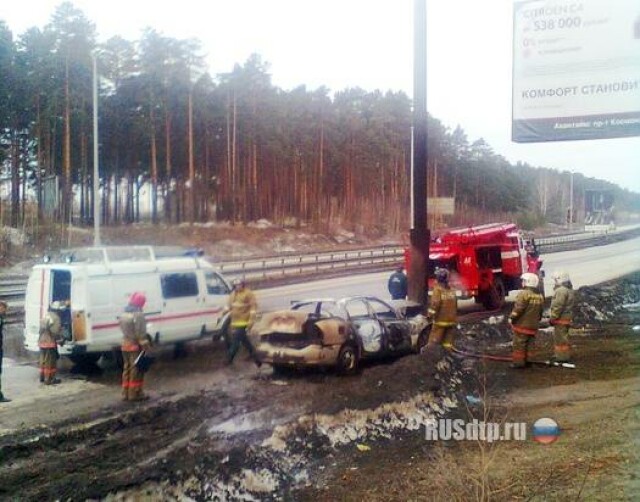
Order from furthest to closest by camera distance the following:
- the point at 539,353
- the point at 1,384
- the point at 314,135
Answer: the point at 539,353, the point at 314,135, the point at 1,384

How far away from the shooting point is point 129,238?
4.26 meters

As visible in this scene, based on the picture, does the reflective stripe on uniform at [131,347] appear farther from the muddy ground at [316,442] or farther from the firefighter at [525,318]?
the firefighter at [525,318]

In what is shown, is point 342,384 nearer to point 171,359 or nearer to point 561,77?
point 171,359

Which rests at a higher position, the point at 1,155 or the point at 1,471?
the point at 1,155

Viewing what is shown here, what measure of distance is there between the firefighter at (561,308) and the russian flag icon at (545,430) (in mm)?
1734

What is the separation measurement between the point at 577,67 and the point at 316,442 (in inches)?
143

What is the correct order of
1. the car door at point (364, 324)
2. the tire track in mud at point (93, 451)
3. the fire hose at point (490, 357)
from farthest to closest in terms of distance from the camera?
the fire hose at point (490, 357), the car door at point (364, 324), the tire track in mud at point (93, 451)

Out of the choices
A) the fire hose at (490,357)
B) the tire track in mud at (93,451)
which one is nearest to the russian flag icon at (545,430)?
the fire hose at (490,357)

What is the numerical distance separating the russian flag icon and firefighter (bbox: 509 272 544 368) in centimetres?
106

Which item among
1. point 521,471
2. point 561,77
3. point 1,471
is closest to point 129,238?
point 1,471

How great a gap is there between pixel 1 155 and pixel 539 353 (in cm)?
547

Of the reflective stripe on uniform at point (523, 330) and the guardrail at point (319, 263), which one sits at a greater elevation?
the guardrail at point (319, 263)

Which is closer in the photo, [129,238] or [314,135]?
[129,238]

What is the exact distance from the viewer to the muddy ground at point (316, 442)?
13.9 feet
